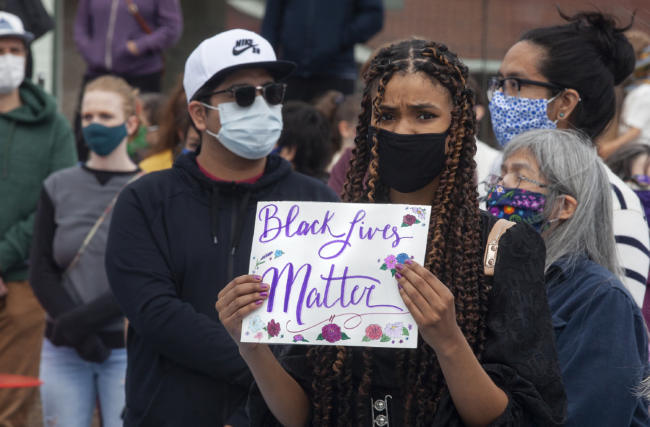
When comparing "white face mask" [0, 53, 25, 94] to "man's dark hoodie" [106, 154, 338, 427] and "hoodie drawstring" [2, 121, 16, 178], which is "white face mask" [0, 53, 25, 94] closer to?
"hoodie drawstring" [2, 121, 16, 178]

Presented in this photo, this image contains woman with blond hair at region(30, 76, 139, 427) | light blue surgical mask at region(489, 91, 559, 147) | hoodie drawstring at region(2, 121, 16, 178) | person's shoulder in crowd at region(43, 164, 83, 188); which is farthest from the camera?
hoodie drawstring at region(2, 121, 16, 178)

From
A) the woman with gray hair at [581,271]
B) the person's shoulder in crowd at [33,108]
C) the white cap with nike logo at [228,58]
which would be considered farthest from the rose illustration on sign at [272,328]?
the person's shoulder in crowd at [33,108]

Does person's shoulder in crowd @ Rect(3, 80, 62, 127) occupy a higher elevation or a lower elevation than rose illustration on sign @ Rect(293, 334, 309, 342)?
higher

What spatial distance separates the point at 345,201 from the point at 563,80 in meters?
1.93

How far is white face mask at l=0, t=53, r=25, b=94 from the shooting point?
6.24 m

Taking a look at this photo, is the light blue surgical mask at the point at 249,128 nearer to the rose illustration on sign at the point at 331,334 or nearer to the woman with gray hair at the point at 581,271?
the woman with gray hair at the point at 581,271

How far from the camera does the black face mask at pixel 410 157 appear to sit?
2514mm

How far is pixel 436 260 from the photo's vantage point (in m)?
Answer: 2.48

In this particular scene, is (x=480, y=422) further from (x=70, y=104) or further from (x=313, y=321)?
(x=70, y=104)

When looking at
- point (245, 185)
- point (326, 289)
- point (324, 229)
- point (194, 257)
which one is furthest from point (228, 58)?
point (326, 289)

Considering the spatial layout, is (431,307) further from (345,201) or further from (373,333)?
(345,201)

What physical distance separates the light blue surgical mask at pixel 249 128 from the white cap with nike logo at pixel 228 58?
0.44ft

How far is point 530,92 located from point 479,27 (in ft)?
22.0

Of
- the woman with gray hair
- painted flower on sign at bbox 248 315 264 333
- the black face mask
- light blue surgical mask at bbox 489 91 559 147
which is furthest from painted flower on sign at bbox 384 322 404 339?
light blue surgical mask at bbox 489 91 559 147
